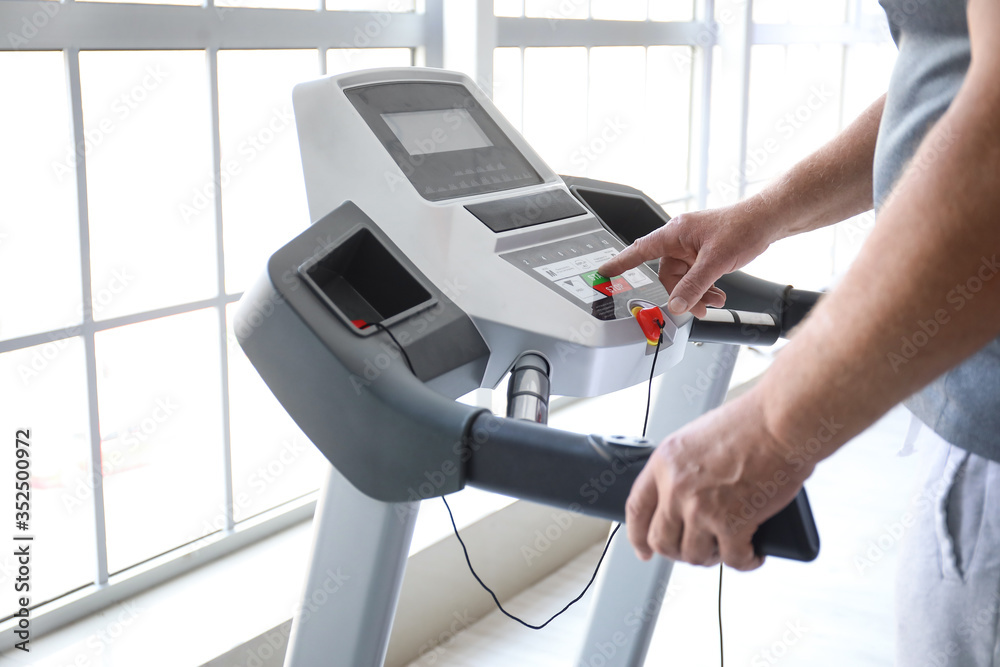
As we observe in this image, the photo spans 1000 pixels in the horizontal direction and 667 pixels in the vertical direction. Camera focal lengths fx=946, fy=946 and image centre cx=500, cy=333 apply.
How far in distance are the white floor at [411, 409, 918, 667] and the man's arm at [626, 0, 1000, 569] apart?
1121 millimetres

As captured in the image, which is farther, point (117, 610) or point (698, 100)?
point (698, 100)

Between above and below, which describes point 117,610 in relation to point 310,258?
below

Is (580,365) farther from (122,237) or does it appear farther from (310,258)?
(122,237)

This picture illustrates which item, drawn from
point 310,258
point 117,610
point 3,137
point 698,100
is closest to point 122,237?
point 3,137

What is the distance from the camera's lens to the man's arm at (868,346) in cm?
70

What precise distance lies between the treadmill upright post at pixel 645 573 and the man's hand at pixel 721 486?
0.88 meters

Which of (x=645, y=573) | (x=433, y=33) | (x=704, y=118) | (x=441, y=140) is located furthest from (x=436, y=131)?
(x=704, y=118)

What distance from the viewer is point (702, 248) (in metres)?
1.29

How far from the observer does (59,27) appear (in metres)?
1.50

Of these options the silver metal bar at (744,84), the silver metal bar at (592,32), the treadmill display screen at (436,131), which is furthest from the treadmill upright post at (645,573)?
the silver metal bar at (744,84)

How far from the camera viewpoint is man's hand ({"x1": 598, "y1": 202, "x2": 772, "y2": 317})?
126 cm

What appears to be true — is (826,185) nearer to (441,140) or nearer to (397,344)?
(441,140)

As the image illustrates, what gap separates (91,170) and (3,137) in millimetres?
164
